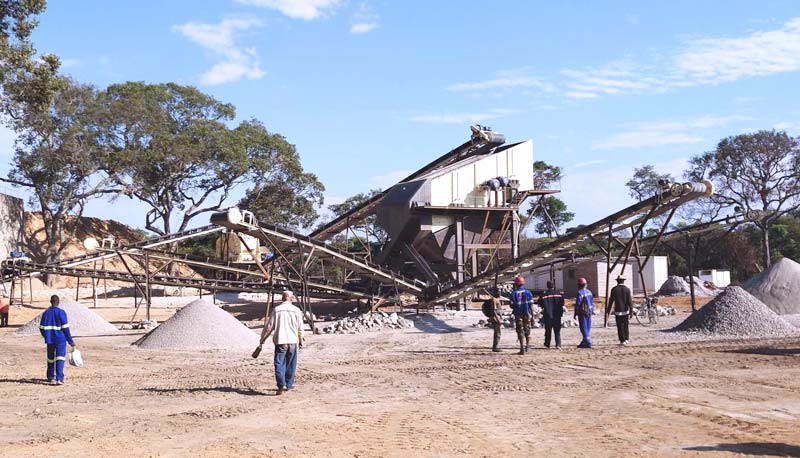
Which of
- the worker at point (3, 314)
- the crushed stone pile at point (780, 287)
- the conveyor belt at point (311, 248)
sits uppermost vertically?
the conveyor belt at point (311, 248)

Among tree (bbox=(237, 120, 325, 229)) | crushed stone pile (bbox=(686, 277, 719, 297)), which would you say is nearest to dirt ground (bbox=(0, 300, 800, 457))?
crushed stone pile (bbox=(686, 277, 719, 297))

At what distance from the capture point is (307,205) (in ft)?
170

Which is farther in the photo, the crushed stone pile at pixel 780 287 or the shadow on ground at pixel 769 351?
the crushed stone pile at pixel 780 287

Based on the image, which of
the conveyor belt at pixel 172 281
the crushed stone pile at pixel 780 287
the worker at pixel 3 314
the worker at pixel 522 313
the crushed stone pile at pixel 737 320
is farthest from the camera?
the worker at pixel 3 314

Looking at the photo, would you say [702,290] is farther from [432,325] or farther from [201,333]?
[201,333]

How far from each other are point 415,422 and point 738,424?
3549mm

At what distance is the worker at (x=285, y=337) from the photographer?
10.6 m

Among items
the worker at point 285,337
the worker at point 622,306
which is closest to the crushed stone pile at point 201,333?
the worker at point 285,337

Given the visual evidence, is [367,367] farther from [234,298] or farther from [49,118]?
[49,118]

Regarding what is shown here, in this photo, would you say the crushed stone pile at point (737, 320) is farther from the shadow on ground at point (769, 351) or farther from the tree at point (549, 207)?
→ the tree at point (549, 207)

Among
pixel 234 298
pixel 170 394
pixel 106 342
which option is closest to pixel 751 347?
pixel 170 394

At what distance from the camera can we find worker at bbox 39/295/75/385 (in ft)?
39.7

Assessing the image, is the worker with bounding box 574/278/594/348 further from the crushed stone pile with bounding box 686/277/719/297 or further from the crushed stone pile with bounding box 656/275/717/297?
the crushed stone pile with bounding box 656/275/717/297

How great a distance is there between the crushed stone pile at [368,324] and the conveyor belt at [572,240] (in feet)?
Answer: 7.22
